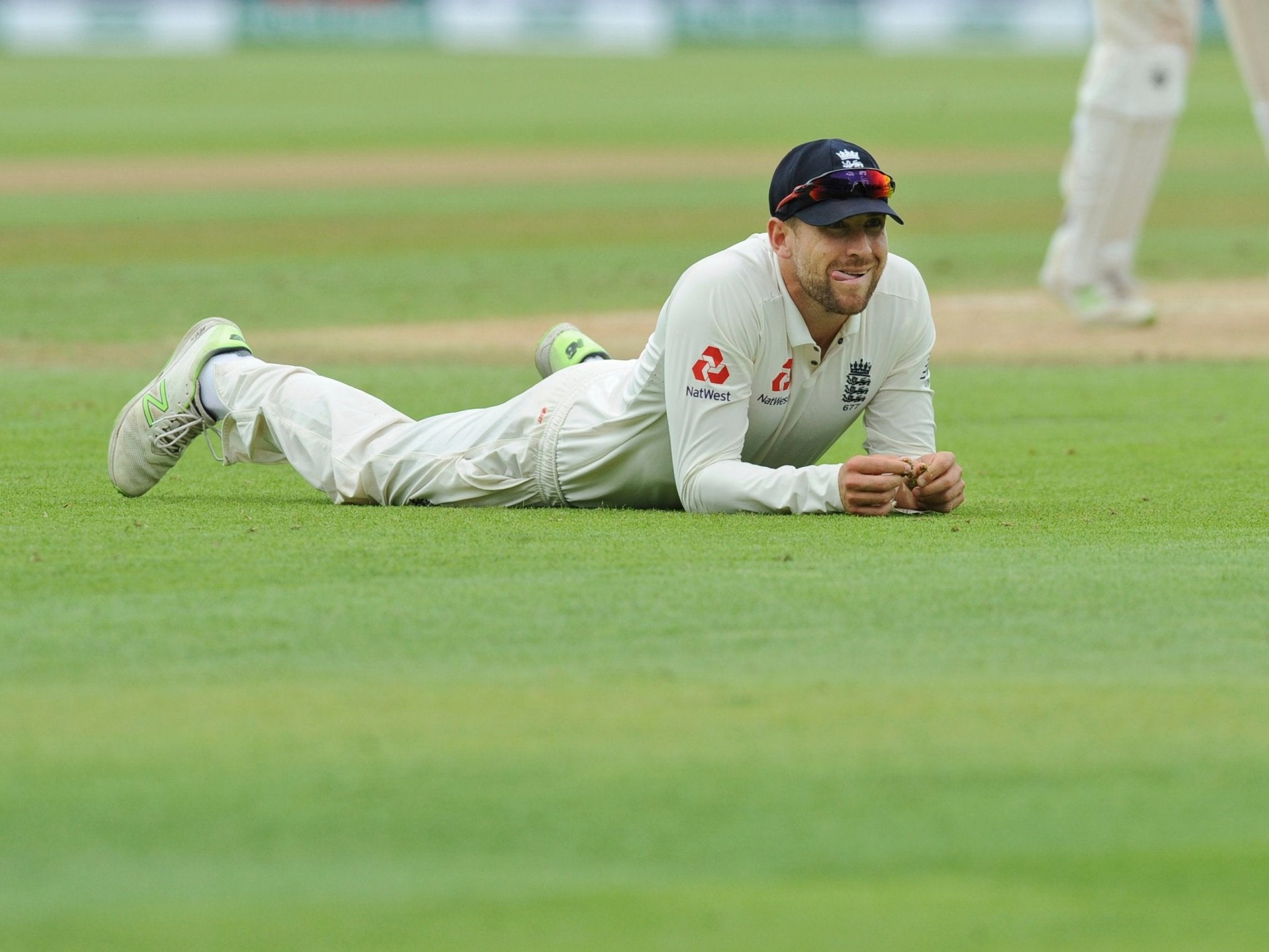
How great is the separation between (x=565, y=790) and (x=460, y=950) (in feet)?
2.15

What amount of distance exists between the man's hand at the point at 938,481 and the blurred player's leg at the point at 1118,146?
21.6 ft

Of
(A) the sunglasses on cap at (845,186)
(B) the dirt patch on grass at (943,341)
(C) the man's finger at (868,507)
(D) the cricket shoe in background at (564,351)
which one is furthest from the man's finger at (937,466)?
(B) the dirt patch on grass at (943,341)

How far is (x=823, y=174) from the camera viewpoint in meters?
5.48

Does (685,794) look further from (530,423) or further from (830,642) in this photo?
(530,423)

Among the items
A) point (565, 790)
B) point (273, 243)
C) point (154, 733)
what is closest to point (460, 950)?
point (565, 790)

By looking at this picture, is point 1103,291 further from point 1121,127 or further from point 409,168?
point 409,168

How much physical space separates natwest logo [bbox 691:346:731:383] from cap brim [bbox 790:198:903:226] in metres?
0.42

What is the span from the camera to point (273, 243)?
16859 mm

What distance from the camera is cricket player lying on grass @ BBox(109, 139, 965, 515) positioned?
5.57 metres

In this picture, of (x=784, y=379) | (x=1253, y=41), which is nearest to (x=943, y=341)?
(x=1253, y=41)

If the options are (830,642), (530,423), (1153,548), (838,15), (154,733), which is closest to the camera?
(154,733)

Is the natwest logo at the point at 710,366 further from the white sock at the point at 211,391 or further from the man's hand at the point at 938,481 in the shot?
the white sock at the point at 211,391

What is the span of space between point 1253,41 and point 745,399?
6.99 m

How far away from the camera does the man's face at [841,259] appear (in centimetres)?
551
